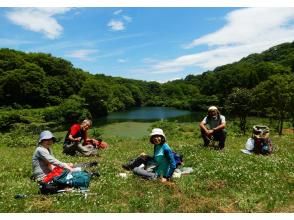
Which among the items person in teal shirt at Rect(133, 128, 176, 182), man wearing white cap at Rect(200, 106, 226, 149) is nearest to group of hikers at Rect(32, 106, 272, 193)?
person in teal shirt at Rect(133, 128, 176, 182)

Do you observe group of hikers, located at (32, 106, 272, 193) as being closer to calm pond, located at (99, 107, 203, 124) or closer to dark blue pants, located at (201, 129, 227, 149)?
dark blue pants, located at (201, 129, 227, 149)

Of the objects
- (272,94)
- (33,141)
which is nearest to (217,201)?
(33,141)

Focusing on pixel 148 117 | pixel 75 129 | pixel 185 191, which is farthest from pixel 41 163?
pixel 148 117

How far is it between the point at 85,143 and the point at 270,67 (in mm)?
153002

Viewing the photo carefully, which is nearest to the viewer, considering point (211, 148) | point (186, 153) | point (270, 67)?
point (186, 153)

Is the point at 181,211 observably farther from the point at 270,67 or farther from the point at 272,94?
the point at 270,67

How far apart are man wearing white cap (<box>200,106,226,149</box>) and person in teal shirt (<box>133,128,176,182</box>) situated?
6364 mm

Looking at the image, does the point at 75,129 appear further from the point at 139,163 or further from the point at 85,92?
the point at 85,92

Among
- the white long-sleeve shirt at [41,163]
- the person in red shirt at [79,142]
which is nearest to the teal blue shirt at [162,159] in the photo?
the white long-sleeve shirt at [41,163]

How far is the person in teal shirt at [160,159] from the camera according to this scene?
14.5 m

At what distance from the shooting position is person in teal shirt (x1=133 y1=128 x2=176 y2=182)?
14.5 metres

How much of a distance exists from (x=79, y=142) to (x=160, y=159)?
8.16 m

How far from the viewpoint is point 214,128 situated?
68.7 ft

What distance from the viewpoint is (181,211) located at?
11375 mm
